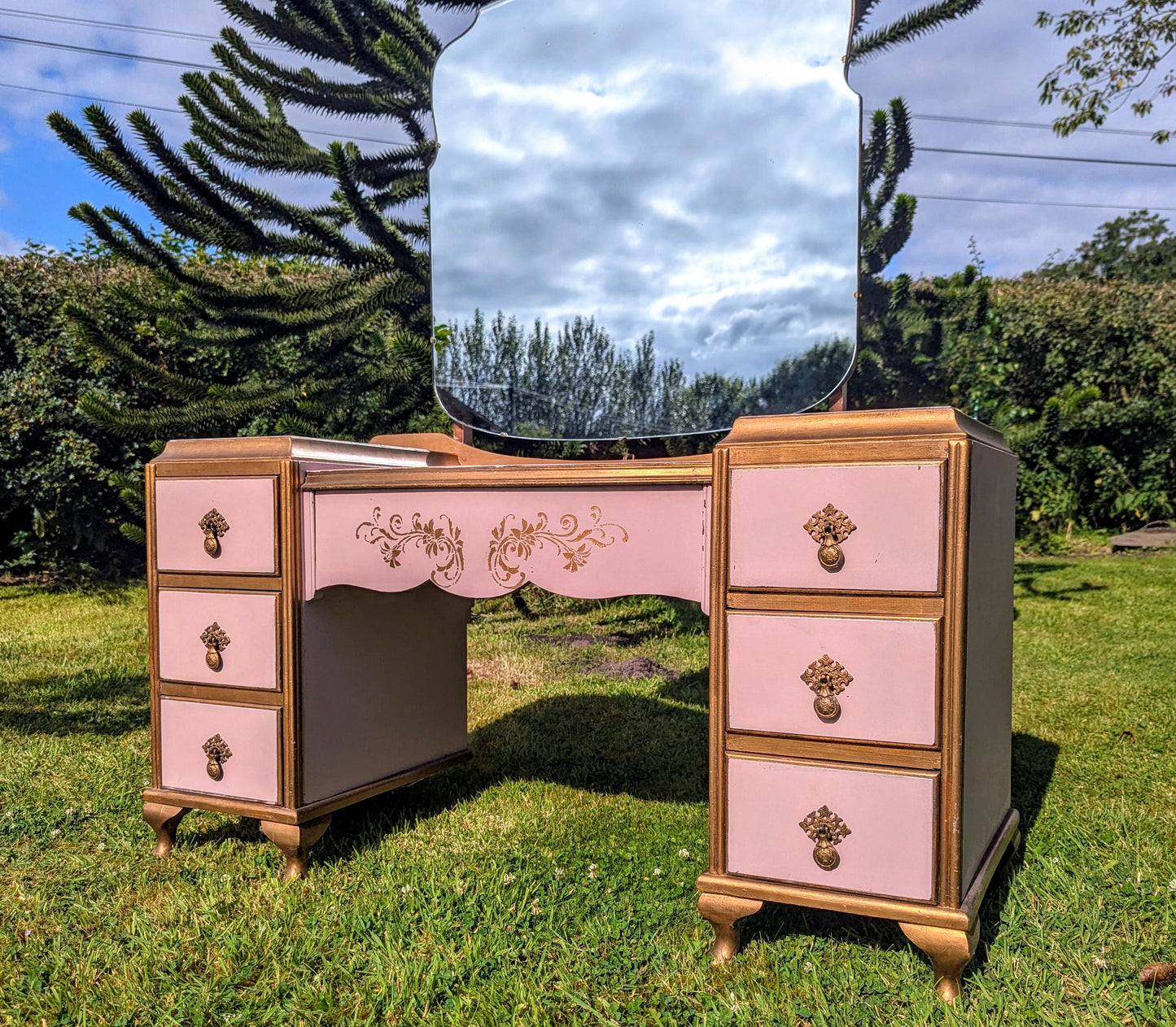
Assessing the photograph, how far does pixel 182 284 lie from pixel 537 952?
3626 millimetres

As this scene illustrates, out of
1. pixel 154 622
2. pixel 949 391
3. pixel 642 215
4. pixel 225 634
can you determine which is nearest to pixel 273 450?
pixel 225 634

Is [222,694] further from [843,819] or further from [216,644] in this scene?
[843,819]

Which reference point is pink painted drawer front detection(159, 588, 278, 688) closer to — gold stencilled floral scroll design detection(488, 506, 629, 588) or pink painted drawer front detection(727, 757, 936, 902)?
gold stencilled floral scroll design detection(488, 506, 629, 588)

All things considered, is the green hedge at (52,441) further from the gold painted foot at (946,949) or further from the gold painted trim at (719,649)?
the gold painted foot at (946,949)

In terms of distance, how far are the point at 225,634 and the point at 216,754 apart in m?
0.29

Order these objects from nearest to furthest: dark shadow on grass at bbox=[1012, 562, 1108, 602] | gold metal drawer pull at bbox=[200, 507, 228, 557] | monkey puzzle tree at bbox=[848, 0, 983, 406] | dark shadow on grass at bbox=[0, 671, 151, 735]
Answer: gold metal drawer pull at bbox=[200, 507, 228, 557] < monkey puzzle tree at bbox=[848, 0, 983, 406] < dark shadow on grass at bbox=[0, 671, 151, 735] < dark shadow on grass at bbox=[1012, 562, 1108, 602]

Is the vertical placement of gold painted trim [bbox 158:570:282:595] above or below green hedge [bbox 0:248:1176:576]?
below

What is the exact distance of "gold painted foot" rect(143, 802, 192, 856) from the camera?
89.6 inches

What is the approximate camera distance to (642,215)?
2.47 meters

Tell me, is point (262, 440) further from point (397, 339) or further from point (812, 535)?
point (397, 339)

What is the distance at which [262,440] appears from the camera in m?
2.21

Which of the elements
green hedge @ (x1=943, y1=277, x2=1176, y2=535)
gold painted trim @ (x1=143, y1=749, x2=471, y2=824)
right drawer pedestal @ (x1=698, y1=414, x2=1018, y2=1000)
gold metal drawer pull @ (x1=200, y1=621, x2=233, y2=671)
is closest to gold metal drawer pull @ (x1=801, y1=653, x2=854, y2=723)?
right drawer pedestal @ (x1=698, y1=414, x2=1018, y2=1000)

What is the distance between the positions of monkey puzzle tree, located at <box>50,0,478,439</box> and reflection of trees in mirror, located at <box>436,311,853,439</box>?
4.64 ft

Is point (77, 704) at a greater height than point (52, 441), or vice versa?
point (52, 441)
